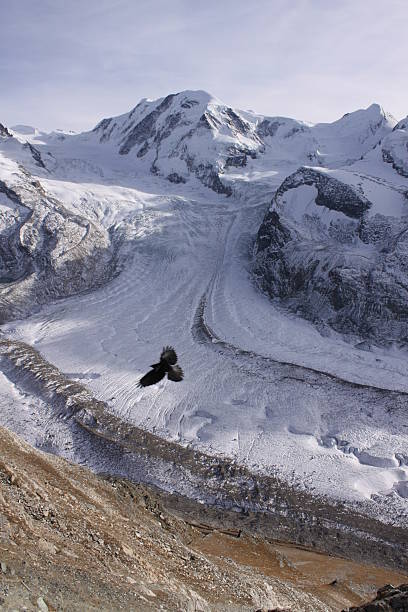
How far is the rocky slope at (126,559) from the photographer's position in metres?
9.98

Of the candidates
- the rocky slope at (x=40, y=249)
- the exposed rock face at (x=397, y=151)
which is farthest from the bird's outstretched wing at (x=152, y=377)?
the exposed rock face at (x=397, y=151)

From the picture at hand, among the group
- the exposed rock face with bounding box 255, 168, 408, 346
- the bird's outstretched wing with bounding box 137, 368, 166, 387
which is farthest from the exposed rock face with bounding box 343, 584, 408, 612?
the exposed rock face with bounding box 255, 168, 408, 346

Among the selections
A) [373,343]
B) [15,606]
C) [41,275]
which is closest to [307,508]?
[15,606]

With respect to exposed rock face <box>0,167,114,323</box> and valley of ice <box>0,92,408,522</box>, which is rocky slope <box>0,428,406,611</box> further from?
exposed rock face <box>0,167,114,323</box>

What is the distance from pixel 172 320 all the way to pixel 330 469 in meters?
25.1

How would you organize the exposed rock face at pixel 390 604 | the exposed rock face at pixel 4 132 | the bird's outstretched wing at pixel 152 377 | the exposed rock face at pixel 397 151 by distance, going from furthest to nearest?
the exposed rock face at pixel 4 132 → the exposed rock face at pixel 397 151 → the exposed rock face at pixel 390 604 → the bird's outstretched wing at pixel 152 377

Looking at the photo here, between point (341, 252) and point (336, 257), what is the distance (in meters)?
1.22

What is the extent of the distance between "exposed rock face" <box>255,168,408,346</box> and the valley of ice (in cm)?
115

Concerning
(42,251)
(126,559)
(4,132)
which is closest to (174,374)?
(126,559)

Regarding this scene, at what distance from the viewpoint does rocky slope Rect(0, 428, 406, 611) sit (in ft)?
32.8

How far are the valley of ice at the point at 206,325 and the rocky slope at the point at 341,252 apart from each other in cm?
82

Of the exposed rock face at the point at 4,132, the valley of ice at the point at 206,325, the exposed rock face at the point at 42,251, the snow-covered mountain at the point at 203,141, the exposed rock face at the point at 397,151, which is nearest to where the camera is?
the valley of ice at the point at 206,325

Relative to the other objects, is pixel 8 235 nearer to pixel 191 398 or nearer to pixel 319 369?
pixel 191 398

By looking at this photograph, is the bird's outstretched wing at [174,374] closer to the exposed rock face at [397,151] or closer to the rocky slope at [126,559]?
the rocky slope at [126,559]
